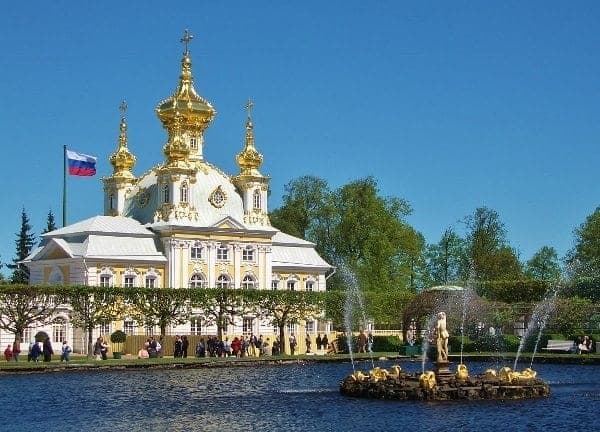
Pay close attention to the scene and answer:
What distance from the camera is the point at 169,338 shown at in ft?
207

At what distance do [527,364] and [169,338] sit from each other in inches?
817

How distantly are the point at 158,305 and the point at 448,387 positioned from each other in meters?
34.4

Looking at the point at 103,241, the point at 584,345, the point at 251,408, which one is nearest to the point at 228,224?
the point at 103,241

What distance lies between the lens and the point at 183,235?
7638 centimetres

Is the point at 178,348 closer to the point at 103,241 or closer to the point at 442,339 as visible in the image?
the point at 103,241

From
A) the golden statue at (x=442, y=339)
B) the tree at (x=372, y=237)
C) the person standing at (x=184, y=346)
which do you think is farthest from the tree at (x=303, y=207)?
the golden statue at (x=442, y=339)

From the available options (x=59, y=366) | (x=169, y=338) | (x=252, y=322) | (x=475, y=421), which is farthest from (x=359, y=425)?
(x=252, y=322)

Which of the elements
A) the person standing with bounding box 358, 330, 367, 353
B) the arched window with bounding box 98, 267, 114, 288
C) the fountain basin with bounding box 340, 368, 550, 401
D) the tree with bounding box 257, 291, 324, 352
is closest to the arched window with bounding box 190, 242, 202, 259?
the arched window with bounding box 98, 267, 114, 288

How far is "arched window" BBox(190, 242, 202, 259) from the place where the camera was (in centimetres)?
7694

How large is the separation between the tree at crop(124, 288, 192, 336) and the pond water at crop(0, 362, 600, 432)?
64.5 feet

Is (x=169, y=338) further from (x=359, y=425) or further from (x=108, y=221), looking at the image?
(x=359, y=425)

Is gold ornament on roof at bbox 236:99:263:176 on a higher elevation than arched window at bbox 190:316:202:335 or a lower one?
higher

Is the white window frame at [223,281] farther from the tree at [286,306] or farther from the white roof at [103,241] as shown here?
the tree at [286,306]

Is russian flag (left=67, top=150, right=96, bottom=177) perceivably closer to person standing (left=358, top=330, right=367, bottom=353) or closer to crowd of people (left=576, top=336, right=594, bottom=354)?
person standing (left=358, top=330, right=367, bottom=353)
